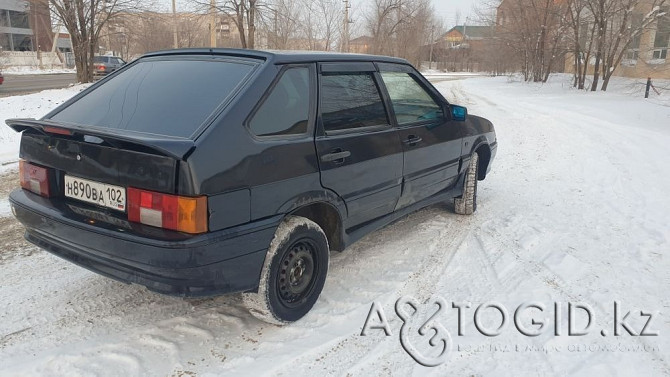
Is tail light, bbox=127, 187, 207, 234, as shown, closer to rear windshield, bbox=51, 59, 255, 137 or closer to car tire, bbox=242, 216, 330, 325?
rear windshield, bbox=51, 59, 255, 137

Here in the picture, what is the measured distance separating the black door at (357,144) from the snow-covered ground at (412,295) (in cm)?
61

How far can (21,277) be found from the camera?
366 centimetres

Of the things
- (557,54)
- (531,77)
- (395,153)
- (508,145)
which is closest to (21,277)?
(395,153)

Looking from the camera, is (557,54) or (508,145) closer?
(508,145)

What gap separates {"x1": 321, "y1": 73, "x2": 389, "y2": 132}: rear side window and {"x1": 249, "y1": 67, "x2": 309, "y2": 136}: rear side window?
17cm

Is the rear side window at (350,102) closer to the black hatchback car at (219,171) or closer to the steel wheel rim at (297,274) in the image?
the black hatchback car at (219,171)

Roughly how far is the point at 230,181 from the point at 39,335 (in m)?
1.54

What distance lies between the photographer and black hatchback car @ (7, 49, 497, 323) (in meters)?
2.55

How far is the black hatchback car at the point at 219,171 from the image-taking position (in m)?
2.55

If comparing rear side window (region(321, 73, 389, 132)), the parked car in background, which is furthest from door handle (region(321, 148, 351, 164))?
the parked car in background

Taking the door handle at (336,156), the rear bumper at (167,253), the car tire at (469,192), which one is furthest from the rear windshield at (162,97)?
the car tire at (469,192)

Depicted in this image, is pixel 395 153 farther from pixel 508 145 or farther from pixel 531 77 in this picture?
pixel 531 77

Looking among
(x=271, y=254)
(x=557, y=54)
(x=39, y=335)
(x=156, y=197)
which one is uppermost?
(x=557, y=54)

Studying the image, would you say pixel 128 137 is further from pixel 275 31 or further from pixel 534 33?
pixel 534 33
